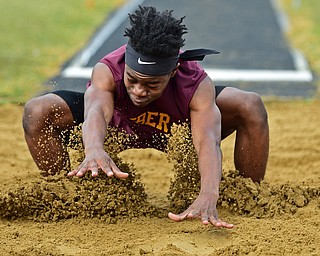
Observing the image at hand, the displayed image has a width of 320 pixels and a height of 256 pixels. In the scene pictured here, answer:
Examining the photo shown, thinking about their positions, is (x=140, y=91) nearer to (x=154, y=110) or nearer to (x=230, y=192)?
(x=154, y=110)

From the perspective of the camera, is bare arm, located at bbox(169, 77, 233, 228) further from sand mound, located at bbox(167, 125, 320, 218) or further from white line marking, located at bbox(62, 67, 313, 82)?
white line marking, located at bbox(62, 67, 313, 82)

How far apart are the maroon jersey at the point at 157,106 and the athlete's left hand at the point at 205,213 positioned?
749 mm

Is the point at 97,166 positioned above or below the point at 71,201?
above

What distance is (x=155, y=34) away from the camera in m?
4.18

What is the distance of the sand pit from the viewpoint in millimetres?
4004

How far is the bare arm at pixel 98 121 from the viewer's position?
12.9ft

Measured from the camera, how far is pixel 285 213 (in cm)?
462

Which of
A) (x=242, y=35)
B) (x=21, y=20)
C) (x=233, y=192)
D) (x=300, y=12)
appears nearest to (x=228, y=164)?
(x=233, y=192)

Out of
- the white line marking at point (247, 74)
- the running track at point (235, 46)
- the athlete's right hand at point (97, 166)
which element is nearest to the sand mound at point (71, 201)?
the athlete's right hand at point (97, 166)

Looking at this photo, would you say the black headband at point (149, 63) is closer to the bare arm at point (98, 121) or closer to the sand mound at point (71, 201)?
the bare arm at point (98, 121)

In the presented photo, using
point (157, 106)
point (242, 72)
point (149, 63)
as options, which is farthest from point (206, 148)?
point (242, 72)

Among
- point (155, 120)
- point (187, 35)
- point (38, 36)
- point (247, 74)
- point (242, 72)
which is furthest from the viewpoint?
point (187, 35)

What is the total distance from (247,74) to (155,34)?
5.77m

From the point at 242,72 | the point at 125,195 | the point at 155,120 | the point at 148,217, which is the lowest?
the point at 242,72
